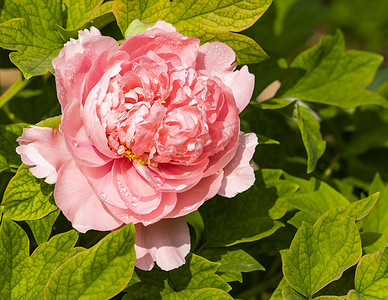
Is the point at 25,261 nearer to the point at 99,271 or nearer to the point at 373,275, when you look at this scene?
the point at 99,271

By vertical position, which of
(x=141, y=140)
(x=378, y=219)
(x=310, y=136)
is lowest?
(x=378, y=219)

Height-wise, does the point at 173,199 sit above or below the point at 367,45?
above

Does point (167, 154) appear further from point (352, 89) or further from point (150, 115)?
point (352, 89)

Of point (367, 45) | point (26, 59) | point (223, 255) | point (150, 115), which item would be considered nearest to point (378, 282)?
point (223, 255)

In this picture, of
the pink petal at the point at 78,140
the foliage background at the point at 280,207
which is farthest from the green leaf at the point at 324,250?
the pink petal at the point at 78,140

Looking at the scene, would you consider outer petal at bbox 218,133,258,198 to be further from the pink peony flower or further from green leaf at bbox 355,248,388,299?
green leaf at bbox 355,248,388,299

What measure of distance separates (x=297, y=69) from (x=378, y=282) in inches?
14.9

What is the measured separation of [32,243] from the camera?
31.4 inches

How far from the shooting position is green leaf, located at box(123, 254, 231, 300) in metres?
0.57

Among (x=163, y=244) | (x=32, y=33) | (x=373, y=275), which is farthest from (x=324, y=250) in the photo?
(x=32, y=33)

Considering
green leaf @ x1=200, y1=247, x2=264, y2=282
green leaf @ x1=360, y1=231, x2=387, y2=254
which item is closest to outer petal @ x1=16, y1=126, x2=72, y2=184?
green leaf @ x1=200, y1=247, x2=264, y2=282

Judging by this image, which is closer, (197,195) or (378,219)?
(197,195)

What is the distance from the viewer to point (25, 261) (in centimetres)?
54

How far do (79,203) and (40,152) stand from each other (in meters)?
0.06
